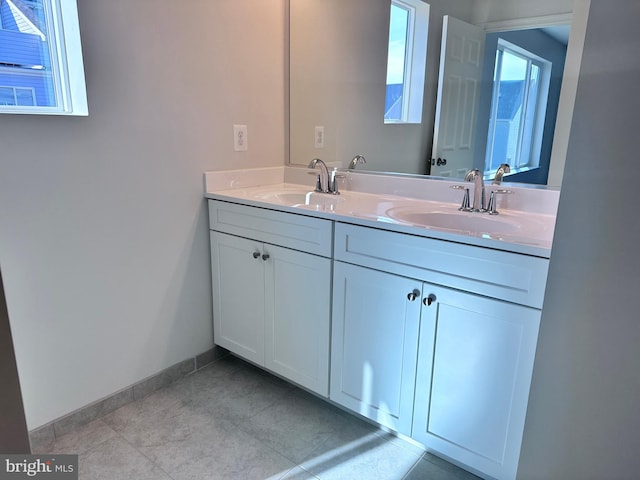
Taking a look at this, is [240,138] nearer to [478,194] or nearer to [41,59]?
[41,59]

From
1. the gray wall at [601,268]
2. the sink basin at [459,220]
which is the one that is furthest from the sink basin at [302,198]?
the gray wall at [601,268]

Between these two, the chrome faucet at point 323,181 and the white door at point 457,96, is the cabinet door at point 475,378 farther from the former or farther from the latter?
the chrome faucet at point 323,181

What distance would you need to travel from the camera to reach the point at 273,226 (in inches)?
68.9

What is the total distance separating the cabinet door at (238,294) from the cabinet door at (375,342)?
410 mm

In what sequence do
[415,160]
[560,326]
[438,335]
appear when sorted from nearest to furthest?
[560,326] → [438,335] → [415,160]

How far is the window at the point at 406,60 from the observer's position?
1.86m

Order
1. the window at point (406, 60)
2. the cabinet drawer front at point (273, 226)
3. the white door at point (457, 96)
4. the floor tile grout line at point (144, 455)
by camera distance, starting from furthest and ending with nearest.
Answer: the window at point (406, 60), the white door at point (457, 96), the cabinet drawer front at point (273, 226), the floor tile grout line at point (144, 455)

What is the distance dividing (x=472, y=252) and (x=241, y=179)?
121cm

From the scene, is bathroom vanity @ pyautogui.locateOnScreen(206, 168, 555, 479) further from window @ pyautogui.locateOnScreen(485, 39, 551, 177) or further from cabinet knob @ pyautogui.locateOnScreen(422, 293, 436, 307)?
window @ pyautogui.locateOnScreen(485, 39, 551, 177)

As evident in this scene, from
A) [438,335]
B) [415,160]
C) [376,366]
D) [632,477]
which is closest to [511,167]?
[415,160]

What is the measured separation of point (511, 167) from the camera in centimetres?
164

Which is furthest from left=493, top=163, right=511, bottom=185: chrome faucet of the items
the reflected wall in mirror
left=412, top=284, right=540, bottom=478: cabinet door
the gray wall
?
the gray wall

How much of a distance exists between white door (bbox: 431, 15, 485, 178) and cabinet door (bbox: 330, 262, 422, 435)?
63cm

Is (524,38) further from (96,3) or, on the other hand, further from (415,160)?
(96,3)
